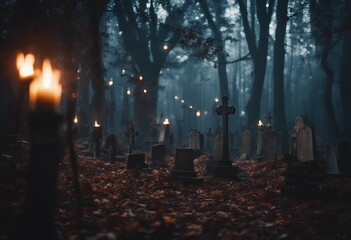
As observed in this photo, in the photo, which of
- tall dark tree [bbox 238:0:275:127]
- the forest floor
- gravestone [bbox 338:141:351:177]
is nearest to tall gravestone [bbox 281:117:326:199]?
the forest floor

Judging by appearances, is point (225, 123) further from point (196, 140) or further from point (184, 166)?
point (196, 140)

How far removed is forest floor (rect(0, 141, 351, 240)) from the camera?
168 inches

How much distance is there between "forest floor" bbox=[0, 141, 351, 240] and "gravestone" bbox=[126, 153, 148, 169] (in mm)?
2472

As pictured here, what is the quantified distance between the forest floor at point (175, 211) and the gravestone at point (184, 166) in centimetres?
68

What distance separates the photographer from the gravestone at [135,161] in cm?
1148

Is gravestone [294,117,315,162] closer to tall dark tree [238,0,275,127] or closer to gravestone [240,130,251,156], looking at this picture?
gravestone [240,130,251,156]

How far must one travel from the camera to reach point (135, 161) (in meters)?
11.7

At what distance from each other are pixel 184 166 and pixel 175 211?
4.00 metres

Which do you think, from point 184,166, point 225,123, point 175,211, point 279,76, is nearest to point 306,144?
point 225,123

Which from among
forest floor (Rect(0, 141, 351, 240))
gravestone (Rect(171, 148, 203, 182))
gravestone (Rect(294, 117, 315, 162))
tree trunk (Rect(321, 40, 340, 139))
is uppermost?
tree trunk (Rect(321, 40, 340, 139))

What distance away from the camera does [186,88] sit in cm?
6172

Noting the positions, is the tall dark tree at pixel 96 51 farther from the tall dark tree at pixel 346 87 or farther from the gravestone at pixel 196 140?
the tall dark tree at pixel 346 87

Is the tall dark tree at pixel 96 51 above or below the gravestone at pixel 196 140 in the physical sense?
above

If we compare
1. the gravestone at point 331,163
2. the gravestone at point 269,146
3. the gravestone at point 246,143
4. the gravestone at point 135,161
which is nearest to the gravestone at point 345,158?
the gravestone at point 331,163
